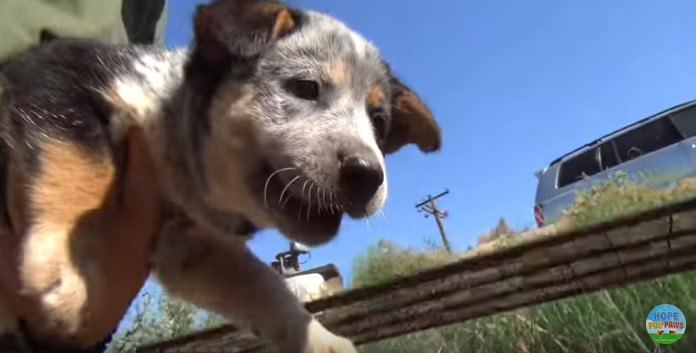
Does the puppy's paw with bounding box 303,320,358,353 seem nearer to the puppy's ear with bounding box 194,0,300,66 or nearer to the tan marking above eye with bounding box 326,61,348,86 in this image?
the tan marking above eye with bounding box 326,61,348,86

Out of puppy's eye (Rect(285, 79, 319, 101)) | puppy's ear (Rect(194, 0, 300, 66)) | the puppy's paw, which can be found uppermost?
puppy's ear (Rect(194, 0, 300, 66))

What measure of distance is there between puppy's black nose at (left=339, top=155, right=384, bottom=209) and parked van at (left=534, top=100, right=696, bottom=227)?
6.35m

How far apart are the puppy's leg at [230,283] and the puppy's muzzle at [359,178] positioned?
0.61 meters

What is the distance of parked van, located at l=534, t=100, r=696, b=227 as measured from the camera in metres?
9.27

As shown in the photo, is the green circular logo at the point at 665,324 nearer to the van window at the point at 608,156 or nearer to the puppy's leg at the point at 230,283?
the puppy's leg at the point at 230,283

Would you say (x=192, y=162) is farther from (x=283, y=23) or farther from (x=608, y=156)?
(x=608, y=156)

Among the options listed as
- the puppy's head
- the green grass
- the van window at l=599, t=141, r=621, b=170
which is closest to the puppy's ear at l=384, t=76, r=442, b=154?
the puppy's head

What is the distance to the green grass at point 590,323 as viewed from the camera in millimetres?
4762

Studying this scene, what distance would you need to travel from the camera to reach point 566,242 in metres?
2.93

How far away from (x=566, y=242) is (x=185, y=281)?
1461 mm

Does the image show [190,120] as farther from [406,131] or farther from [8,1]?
[406,131]

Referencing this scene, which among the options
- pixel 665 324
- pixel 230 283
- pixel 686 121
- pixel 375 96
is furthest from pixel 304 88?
pixel 686 121

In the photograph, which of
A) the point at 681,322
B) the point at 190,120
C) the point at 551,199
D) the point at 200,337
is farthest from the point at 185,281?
the point at 551,199

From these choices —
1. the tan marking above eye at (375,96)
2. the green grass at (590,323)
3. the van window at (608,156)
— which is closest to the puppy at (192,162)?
the tan marking above eye at (375,96)
